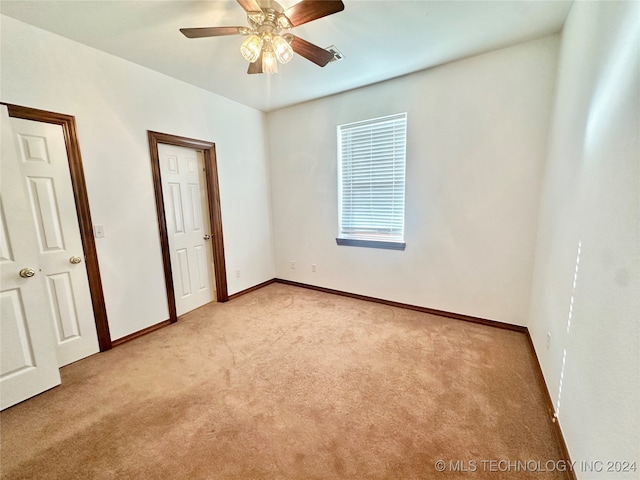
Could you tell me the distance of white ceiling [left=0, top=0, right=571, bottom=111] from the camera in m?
1.77

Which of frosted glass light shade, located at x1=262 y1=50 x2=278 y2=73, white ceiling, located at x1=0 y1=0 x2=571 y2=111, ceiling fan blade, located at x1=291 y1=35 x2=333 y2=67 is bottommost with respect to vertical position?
frosted glass light shade, located at x1=262 y1=50 x2=278 y2=73

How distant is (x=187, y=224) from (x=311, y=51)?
2333 mm

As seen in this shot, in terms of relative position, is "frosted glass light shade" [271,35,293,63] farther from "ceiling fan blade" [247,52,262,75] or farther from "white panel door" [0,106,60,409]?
"white panel door" [0,106,60,409]

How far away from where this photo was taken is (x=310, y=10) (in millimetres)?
1436

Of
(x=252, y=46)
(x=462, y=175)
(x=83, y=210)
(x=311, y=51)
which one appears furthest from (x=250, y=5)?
(x=462, y=175)

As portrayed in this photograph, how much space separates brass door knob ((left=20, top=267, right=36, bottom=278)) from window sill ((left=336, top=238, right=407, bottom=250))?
2870 millimetres

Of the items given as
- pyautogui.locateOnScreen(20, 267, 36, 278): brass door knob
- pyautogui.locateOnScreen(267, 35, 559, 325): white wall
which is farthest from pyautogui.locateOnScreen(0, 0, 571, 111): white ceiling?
pyautogui.locateOnScreen(20, 267, 36, 278): brass door knob

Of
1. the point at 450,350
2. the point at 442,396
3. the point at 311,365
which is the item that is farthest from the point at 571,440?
the point at 311,365

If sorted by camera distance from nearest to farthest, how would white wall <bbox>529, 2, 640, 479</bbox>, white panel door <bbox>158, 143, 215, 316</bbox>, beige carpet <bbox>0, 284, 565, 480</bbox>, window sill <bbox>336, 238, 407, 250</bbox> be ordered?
white wall <bbox>529, 2, 640, 479</bbox> → beige carpet <bbox>0, 284, 565, 480</bbox> → white panel door <bbox>158, 143, 215, 316</bbox> → window sill <bbox>336, 238, 407, 250</bbox>

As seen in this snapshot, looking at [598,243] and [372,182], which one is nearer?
[598,243]

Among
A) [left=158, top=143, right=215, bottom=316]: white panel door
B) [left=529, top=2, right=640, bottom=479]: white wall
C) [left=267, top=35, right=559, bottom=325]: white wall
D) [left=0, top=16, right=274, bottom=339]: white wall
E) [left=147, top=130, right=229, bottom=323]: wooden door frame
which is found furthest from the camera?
[left=158, top=143, right=215, bottom=316]: white panel door

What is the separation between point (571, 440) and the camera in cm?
128

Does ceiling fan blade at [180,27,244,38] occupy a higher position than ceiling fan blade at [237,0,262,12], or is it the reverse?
ceiling fan blade at [237,0,262,12]

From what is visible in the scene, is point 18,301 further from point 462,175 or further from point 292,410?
point 462,175
